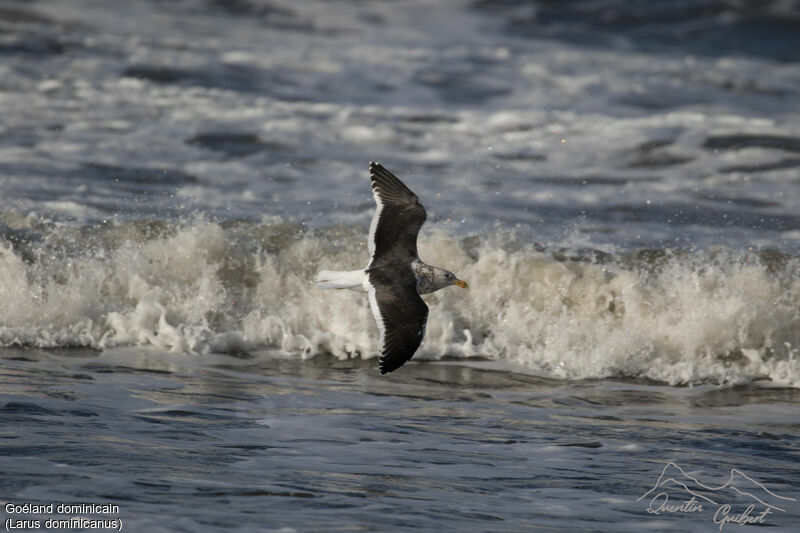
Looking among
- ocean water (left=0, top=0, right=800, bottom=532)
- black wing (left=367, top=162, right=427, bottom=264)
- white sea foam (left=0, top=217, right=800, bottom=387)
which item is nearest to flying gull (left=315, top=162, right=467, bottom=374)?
black wing (left=367, top=162, right=427, bottom=264)

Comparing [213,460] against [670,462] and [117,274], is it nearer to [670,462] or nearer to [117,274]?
[670,462]

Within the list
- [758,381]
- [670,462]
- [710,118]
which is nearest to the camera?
[670,462]

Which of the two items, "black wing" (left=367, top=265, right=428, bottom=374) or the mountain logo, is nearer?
the mountain logo

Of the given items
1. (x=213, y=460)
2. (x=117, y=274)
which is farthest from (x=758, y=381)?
(x=117, y=274)

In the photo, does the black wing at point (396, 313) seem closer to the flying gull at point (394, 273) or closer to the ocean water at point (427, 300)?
the flying gull at point (394, 273)

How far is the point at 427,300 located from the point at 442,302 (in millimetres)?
162

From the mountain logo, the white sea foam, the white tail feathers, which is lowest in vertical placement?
the mountain logo

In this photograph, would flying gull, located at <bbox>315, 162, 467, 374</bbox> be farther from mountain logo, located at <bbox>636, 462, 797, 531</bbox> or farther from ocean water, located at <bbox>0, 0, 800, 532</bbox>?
mountain logo, located at <bbox>636, 462, 797, 531</bbox>

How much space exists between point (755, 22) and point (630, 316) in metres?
21.5

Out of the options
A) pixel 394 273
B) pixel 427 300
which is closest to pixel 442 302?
pixel 427 300

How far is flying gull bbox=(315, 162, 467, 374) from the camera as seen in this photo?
746 centimetres

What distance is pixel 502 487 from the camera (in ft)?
19.7

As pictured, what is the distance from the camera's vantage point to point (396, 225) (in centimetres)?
826

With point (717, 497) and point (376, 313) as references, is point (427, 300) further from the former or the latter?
point (717, 497)
